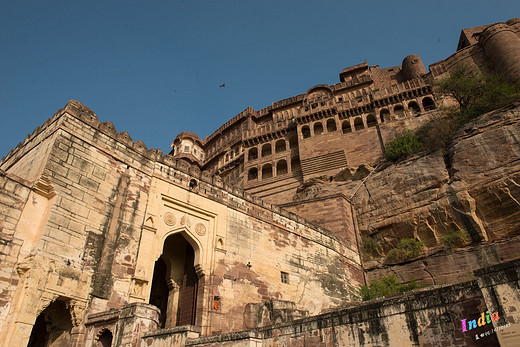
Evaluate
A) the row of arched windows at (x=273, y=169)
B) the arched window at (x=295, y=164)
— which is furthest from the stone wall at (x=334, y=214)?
the row of arched windows at (x=273, y=169)

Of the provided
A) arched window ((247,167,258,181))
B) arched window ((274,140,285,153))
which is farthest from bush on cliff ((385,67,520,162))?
arched window ((247,167,258,181))

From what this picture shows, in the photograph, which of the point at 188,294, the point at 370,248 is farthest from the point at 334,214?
the point at 188,294

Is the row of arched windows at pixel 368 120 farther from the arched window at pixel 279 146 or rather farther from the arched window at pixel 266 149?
the arched window at pixel 266 149

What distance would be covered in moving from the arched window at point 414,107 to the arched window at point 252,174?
13.8 metres

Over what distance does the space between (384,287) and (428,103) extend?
18760 millimetres

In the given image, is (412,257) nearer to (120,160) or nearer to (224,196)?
(224,196)

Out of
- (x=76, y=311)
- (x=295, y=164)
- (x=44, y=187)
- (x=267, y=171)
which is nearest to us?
(x=76, y=311)

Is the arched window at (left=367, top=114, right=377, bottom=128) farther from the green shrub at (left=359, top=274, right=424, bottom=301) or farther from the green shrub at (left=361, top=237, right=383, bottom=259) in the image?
Result: the green shrub at (left=359, top=274, right=424, bottom=301)

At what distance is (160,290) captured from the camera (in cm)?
1540

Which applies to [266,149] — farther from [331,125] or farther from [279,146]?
[331,125]

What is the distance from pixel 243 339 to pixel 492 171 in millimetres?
13847

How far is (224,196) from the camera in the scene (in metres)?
15.1

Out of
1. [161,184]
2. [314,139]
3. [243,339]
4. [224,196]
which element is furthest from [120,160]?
[314,139]

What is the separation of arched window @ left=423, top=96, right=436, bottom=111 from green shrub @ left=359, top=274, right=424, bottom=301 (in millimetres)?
17057
